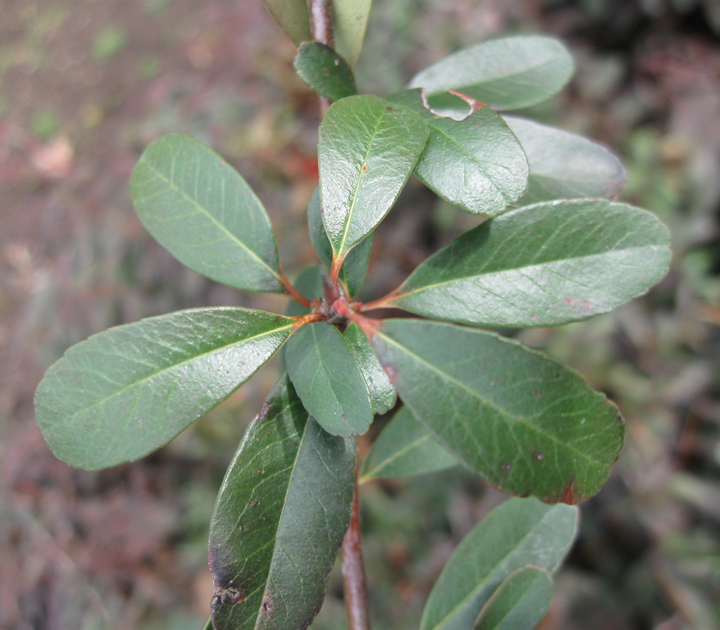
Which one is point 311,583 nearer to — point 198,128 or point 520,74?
point 520,74

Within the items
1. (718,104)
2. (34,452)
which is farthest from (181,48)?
(718,104)

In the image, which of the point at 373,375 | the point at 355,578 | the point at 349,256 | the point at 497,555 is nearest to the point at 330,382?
the point at 373,375

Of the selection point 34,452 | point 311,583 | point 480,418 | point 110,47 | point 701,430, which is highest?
point 110,47

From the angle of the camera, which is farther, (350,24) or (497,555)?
(497,555)

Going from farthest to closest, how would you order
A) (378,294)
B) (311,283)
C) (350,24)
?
(378,294) → (311,283) → (350,24)

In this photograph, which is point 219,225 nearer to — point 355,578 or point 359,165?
point 359,165

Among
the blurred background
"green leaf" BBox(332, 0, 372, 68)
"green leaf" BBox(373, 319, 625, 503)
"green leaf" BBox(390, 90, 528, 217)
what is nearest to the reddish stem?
"green leaf" BBox(373, 319, 625, 503)

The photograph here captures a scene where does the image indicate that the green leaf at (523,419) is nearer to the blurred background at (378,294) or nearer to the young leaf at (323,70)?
the young leaf at (323,70)
